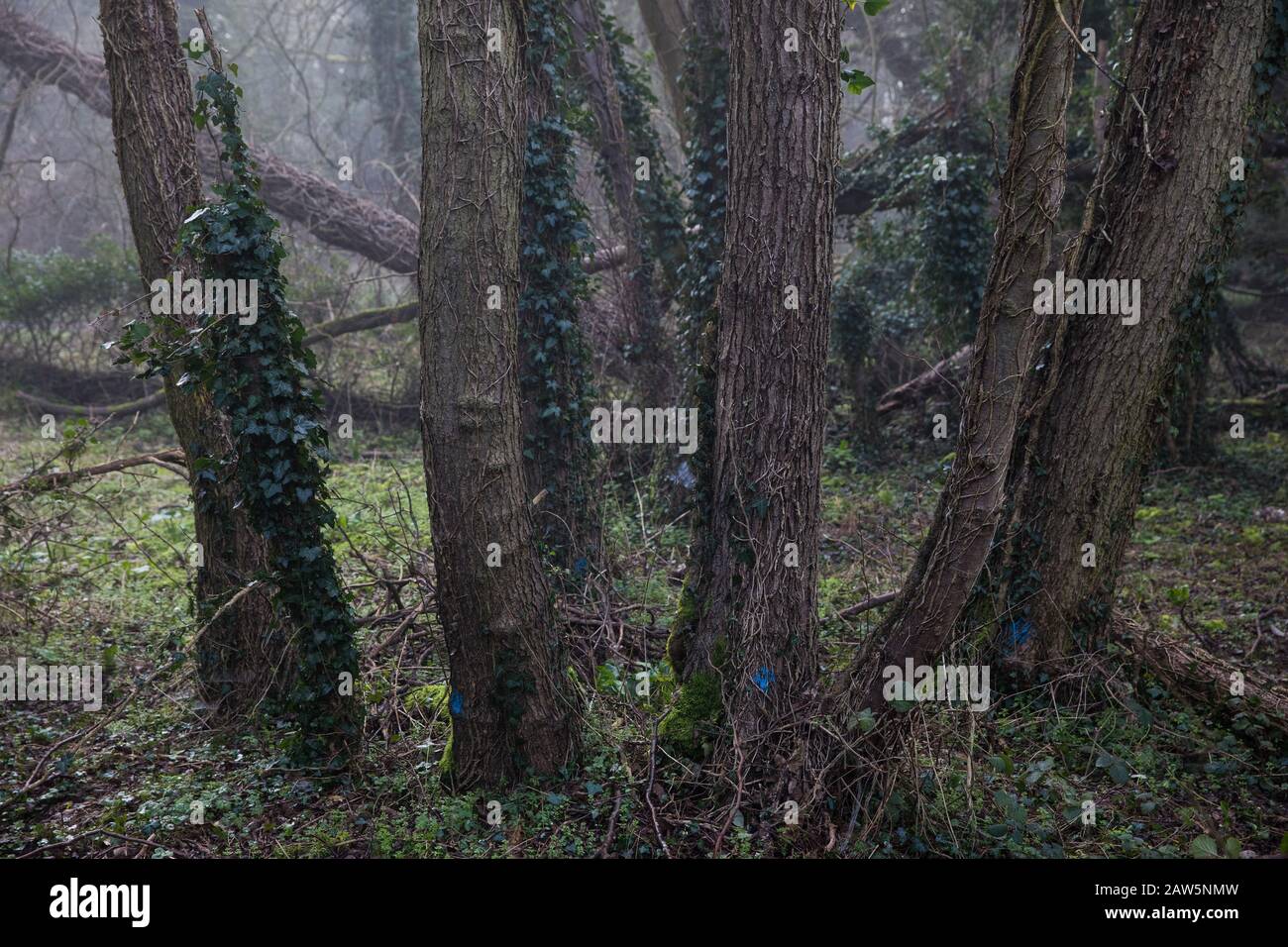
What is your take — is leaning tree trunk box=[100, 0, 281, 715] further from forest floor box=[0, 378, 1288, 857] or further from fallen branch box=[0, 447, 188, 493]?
fallen branch box=[0, 447, 188, 493]

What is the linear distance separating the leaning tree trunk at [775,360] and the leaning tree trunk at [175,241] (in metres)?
2.89

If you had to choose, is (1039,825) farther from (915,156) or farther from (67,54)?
(67,54)

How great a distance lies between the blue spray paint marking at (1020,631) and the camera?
5.77 metres

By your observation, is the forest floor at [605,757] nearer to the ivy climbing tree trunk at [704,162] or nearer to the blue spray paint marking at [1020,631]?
the blue spray paint marking at [1020,631]

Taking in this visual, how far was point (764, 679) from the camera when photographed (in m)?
4.81

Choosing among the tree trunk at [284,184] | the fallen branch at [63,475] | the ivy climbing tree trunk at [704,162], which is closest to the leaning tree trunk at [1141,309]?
the ivy climbing tree trunk at [704,162]

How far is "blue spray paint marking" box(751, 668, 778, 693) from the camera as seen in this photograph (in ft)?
15.8

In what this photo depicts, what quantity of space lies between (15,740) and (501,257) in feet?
13.6

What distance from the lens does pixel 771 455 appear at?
4777 millimetres

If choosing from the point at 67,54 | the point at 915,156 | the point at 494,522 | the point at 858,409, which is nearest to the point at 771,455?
the point at 494,522

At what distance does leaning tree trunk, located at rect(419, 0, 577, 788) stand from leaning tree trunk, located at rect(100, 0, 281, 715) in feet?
5.29

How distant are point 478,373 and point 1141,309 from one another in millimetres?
3941

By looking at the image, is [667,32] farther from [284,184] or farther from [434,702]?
[434,702]

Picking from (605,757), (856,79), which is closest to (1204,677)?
(605,757)
